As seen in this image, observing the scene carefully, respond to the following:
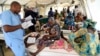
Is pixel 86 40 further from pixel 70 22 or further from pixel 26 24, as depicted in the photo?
pixel 26 24

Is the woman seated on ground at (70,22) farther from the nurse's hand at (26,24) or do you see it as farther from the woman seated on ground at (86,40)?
the nurse's hand at (26,24)

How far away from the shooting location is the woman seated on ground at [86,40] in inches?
133

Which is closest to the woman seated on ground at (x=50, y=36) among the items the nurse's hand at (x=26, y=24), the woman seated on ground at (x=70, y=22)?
the woman seated on ground at (x=70, y=22)

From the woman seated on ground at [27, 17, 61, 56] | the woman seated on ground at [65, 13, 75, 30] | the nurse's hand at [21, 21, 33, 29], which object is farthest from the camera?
the woman seated on ground at [65, 13, 75, 30]

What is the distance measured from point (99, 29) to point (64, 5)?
26.3 inches

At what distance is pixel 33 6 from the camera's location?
381 centimetres

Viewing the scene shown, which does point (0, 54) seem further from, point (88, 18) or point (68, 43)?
point (88, 18)

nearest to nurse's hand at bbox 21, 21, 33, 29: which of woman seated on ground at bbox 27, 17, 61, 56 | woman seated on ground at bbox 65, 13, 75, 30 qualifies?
woman seated on ground at bbox 27, 17, 61, 56

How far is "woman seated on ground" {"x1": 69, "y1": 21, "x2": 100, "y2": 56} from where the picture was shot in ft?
11.1

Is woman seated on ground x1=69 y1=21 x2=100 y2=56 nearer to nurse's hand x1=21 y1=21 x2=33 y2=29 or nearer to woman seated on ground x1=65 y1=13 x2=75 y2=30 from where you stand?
woman seated on ground x1=65 y1=13 x2=75 y2=30

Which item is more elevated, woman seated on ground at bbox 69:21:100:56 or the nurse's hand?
the nurse's hand

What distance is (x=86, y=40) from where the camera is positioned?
3.40 meters

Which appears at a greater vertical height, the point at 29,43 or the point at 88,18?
the point at 88,18

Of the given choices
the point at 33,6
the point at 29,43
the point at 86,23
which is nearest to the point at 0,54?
the point at 29,43
